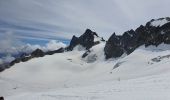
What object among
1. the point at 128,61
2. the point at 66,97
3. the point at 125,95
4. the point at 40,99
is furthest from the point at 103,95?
the point at 128,61

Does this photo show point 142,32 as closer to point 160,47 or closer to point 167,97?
point 160,47

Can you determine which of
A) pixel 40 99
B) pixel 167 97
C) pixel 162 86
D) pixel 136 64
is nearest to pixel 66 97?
pixel 40 99

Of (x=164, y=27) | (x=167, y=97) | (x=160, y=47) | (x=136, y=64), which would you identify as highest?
(x=164, y=27)

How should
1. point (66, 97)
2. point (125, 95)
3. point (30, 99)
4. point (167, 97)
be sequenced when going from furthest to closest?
point (30, 99) → point (66, 97) → point (125, 95) → point (167, 97)

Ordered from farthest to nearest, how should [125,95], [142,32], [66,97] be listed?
[142,32] → [66,97] → [125,95]

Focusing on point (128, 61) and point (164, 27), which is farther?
point (164, 27)

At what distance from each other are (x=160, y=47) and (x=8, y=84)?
96.4 meters

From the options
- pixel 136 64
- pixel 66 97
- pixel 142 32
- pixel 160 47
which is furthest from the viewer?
pixel 142 32

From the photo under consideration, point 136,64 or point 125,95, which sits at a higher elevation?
point 136,64

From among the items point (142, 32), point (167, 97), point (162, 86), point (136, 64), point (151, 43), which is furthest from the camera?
point (142, 32)

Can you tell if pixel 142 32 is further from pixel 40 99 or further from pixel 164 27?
pixel 40 99

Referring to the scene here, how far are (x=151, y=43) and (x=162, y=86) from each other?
13221cm

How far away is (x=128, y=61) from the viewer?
12988 centimetres

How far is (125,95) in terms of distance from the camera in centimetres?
2823
